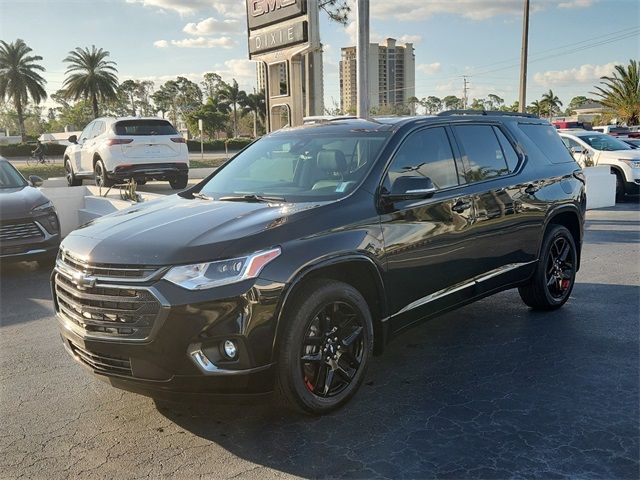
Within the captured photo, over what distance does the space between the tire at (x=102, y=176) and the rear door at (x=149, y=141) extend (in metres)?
0.77

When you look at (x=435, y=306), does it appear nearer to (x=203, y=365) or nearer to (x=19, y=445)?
(x=203, y=365)

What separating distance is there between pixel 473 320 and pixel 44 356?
3.77 m

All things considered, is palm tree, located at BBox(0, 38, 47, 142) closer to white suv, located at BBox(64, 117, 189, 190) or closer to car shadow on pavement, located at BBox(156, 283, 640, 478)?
white suv, located at BBox(64, 117, 189, 190)

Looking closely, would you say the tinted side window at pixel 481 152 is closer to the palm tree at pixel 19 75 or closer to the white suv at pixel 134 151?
the white suv at pixel 134 151

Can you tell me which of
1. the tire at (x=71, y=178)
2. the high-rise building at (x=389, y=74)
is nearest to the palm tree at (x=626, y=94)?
the high-rise building at (x=389, y=74)

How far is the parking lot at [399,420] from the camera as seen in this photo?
10.2ft

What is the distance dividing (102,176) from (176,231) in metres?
11.7

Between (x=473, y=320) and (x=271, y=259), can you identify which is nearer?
(x=271, y=259)

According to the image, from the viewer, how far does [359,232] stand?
147 inches

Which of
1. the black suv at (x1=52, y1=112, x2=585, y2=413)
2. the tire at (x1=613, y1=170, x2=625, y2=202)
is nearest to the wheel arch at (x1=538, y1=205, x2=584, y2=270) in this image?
the black suv at (x1=52, y1=112, x2=585, y2=413)

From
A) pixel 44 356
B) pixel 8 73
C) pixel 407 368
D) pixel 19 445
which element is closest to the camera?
pixel 19 445

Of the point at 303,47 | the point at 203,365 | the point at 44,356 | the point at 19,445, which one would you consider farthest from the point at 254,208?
the point at 303,47

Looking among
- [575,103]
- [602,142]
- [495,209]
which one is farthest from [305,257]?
[575,103]

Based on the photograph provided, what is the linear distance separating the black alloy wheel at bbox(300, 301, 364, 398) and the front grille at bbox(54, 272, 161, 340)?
899mm
